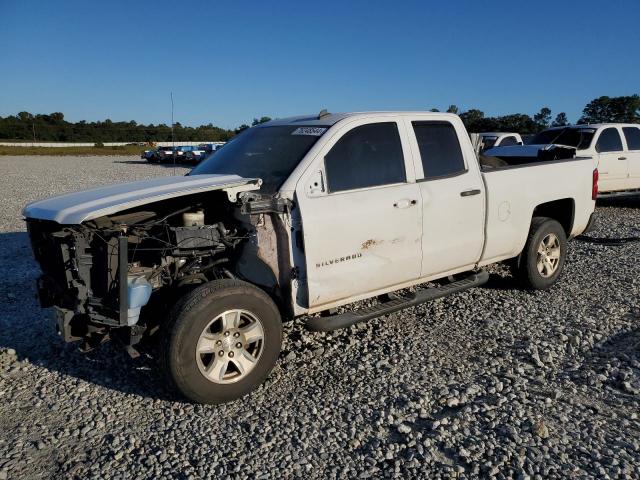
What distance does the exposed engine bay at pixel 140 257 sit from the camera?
3.47m

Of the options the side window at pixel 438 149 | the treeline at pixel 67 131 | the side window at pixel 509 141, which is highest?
the treeline at pixel 67 131

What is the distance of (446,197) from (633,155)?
9.63 metres

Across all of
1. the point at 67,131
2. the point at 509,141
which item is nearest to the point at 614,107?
the point at 509,141

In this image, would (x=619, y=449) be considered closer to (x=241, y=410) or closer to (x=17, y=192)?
(x=241, y=410)

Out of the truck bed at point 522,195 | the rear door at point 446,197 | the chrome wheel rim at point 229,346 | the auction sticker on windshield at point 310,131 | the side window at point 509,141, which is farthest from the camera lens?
the side window at point 509,141

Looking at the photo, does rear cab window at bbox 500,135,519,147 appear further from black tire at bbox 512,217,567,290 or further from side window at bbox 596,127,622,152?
black tire at bbox 512,217,567,290

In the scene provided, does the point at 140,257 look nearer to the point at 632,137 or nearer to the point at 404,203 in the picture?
the point at 404,203

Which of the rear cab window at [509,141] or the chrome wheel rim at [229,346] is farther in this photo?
the rear cab window at [509,141]

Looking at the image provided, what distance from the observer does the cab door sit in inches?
157

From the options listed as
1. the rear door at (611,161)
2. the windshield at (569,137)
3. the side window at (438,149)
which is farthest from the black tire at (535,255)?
the windshield at (569,137)

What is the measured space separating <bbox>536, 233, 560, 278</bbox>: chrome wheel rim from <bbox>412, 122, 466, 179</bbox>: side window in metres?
1.61

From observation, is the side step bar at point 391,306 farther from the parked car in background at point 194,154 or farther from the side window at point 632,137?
the parked car in background at point 194,154

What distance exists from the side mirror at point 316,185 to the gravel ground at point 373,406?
139cm

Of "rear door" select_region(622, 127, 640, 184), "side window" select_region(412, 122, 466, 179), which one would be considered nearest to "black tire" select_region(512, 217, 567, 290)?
"side window" select_region(412, 122, 466, 179)
